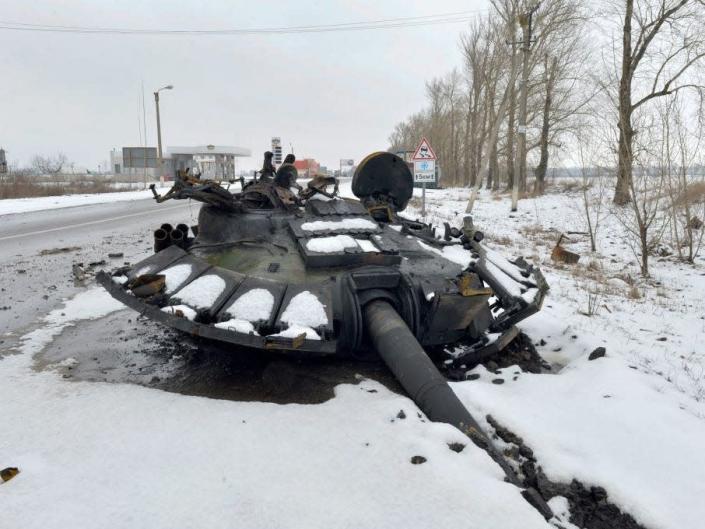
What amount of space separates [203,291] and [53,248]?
7604 millimetres

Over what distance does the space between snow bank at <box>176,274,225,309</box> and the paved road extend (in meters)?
2.09

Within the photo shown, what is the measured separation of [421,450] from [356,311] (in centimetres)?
120

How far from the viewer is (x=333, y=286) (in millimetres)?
3900

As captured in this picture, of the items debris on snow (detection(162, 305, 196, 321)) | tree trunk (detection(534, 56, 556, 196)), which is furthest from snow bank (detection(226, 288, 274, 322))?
tree trunk (detection(534, 56, 556, 196))

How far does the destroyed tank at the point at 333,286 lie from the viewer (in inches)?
136

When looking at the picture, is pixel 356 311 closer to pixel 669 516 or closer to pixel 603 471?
pixel 603 471

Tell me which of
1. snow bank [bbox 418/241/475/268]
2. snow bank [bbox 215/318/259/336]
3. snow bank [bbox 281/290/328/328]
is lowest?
snow bank [bbox 215/318/259/336]

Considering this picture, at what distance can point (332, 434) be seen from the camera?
3.14 metres

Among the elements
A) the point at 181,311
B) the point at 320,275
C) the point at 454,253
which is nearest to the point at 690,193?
the point at 454,253

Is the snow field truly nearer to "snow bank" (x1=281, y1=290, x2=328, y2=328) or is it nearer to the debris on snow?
"snow bank" (x1=281, y1=290, x2=328, y2=328)

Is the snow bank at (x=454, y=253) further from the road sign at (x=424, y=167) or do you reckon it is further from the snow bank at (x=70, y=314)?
the road sign at (x=424, y=167)

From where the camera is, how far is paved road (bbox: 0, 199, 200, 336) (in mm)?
6109

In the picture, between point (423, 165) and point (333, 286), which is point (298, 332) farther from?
point (423, 165)

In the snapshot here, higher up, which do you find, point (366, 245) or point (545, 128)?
point (545, 128)
